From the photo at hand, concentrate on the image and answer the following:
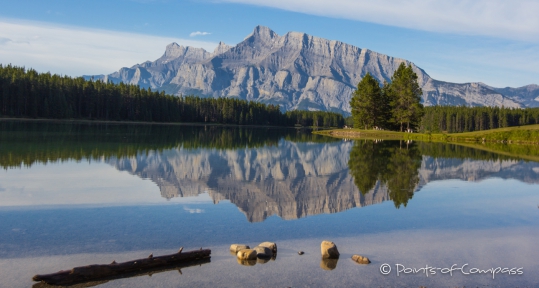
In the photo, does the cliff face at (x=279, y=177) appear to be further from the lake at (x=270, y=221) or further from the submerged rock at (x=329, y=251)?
the submerged rock at (x=329, y=251)

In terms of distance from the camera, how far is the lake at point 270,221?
1416 centimetres

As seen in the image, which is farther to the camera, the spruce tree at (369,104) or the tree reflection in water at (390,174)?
the spruce tree at (369,104)

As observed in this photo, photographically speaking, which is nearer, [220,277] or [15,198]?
[220,277]

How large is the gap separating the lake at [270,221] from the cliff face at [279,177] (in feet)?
0.52

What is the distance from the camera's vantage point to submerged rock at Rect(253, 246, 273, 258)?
15.4m

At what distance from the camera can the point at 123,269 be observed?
13477 millimetres

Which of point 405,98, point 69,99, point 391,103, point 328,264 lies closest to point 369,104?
point 391,103

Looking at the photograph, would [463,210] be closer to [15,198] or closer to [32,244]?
[32,244]

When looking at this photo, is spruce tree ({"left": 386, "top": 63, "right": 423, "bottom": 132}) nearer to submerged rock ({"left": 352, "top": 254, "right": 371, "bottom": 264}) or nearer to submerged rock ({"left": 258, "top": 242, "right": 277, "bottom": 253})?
submerged rock ({"left": 352, "top": 254, "right": 371, "bottom": 264})

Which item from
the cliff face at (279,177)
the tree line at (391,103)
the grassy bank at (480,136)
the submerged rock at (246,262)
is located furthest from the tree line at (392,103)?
the submerged rock at (246,262)

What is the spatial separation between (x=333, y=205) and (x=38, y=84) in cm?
15363

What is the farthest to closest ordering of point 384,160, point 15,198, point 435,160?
point 435,160 < point 384,160 < point 15,198

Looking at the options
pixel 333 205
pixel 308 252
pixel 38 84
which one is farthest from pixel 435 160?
pixel 38 84

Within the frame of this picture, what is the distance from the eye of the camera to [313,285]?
43.2 feet
